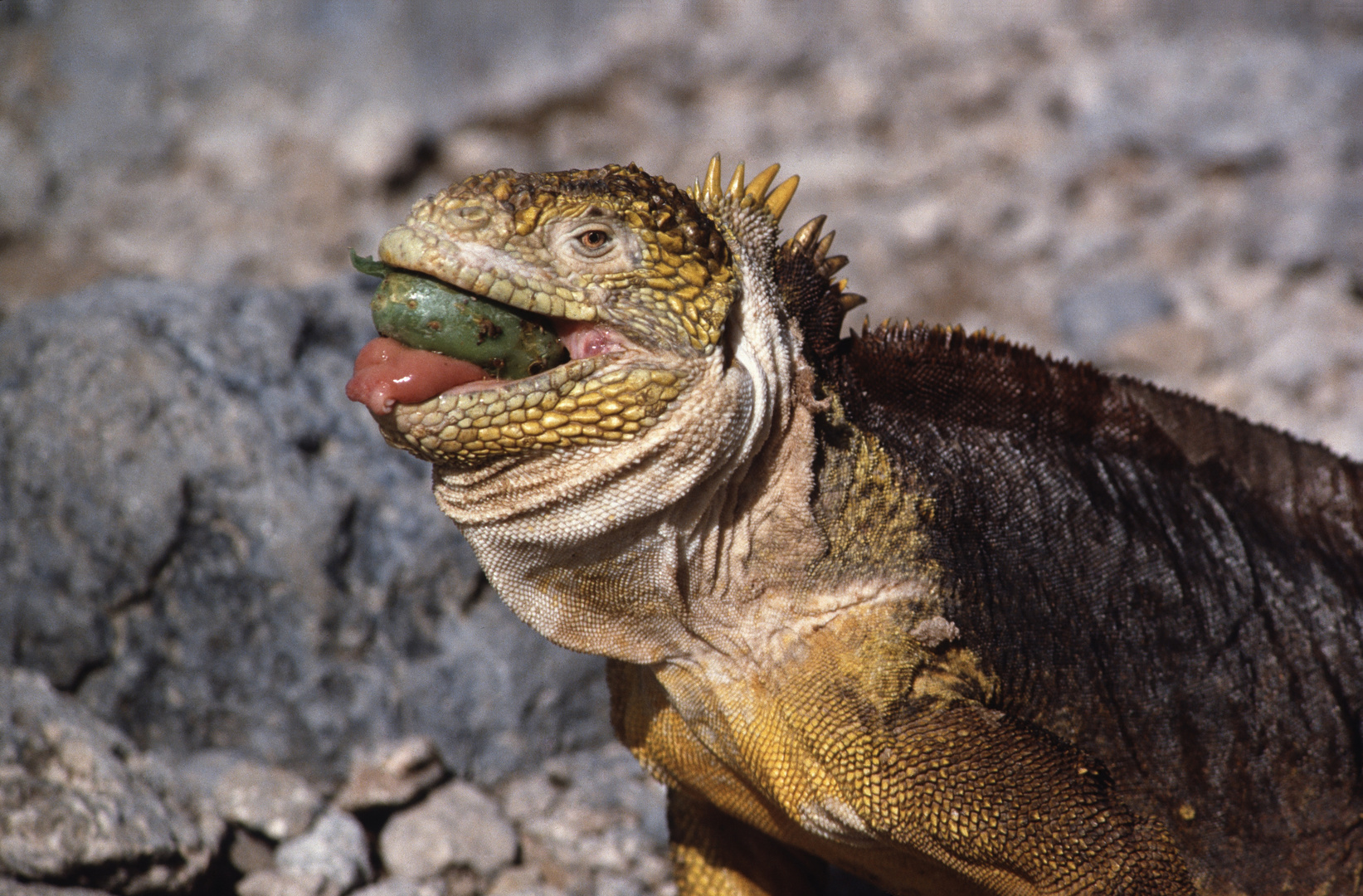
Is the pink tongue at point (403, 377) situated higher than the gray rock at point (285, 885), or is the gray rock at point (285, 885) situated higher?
the pink tongue at point (403, 377)

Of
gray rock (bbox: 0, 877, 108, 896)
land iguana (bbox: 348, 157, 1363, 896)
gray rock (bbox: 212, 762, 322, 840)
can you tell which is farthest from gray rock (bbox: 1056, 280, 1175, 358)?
gray rock (bbox: 0, 877, 108, 896)

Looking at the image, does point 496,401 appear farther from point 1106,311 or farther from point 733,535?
point 1106,311

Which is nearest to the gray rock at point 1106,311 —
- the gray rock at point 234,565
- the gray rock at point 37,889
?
the gray rock at point 234,565

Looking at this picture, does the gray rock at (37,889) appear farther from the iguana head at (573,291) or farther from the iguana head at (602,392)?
the iguana head at (573,291)

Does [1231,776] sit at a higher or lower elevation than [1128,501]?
lower

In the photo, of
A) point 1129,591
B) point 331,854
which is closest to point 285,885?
point 331,854

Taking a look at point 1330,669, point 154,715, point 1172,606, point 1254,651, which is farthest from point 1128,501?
point 154,715

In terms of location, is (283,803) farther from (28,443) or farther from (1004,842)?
(1004,842)

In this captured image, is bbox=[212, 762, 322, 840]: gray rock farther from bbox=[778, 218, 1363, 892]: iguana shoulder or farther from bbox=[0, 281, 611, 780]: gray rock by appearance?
bbox=[778, 218, 1363, 892]: iguana shoulder
